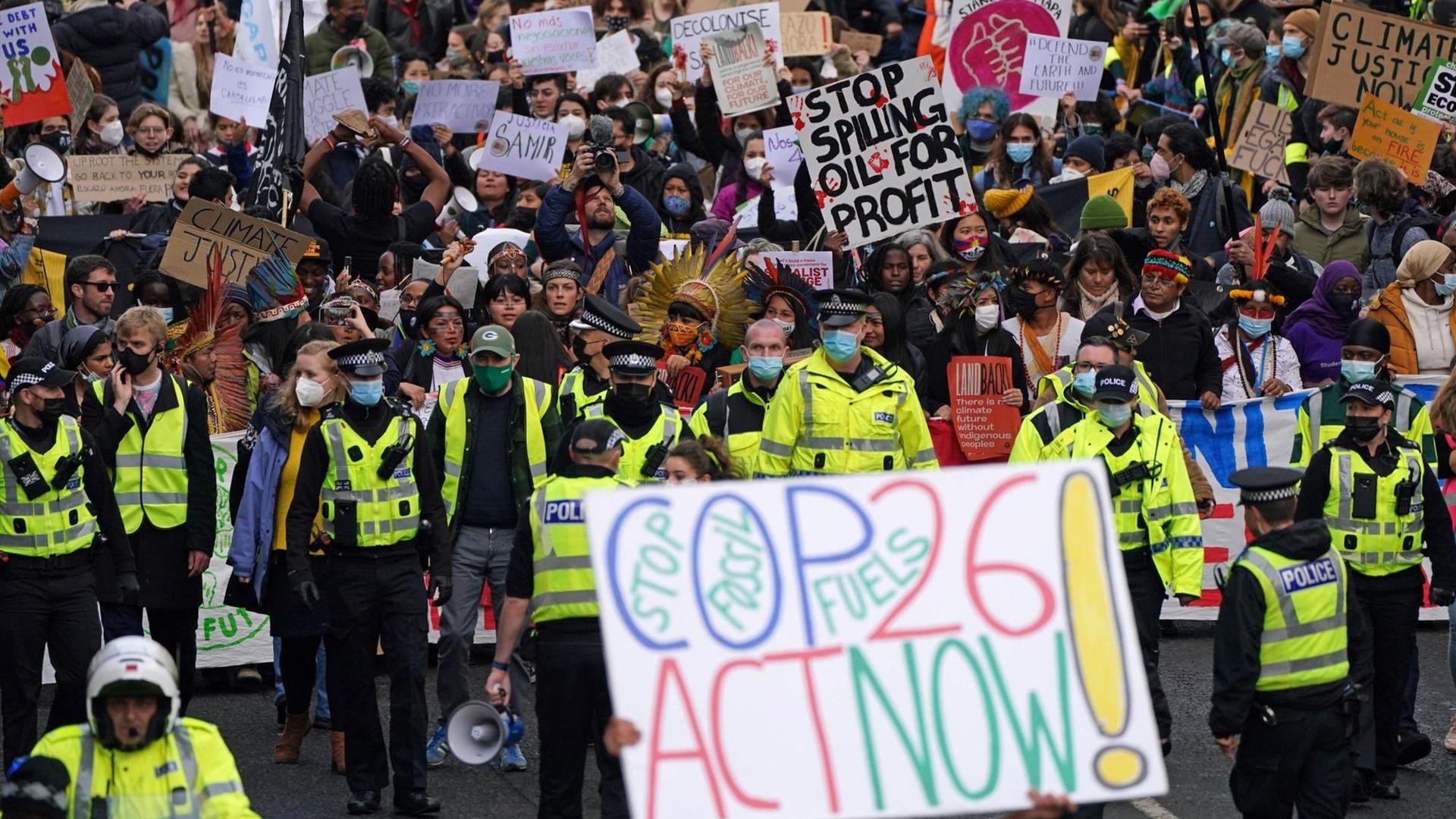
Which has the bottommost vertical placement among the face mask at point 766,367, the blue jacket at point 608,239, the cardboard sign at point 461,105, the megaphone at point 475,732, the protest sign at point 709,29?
the megaphone at point 475,732

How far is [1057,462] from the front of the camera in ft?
20.8

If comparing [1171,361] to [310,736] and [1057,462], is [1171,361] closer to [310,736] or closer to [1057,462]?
[310,736]

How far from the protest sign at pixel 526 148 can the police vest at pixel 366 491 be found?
19.9 feet

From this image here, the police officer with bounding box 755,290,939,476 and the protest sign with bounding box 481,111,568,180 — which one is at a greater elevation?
the protest sign with bounding box 481,111,568,180

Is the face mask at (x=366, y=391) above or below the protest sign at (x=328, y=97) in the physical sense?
below

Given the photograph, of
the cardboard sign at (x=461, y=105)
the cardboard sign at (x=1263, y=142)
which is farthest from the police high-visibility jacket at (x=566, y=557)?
the cardboard sign at (x=461, y=105)

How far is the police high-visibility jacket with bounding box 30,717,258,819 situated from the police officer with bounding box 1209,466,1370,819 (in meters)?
3.49

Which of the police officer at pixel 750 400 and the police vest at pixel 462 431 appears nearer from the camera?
the police vest at pixel 462 431

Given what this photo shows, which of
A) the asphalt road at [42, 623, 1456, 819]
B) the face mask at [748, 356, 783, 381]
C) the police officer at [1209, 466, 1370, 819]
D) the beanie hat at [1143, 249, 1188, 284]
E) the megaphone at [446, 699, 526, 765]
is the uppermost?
the beanie hat at [1143, 249, 1188, 284]

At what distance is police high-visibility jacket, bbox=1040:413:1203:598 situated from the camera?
9.61m

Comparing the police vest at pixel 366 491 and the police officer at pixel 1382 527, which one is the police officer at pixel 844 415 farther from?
the police officer at pixel 1382 527

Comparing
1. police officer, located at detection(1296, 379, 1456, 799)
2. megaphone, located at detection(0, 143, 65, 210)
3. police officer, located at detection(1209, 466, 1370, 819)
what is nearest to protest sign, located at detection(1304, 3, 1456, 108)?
police officer, located at detection(1296, 379, 1456, 799)

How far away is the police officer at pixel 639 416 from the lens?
941 centimetres

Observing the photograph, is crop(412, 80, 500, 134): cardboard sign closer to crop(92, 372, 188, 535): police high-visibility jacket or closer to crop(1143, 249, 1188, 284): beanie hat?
crop(1143, 249, 1188, 284): beanie hat
